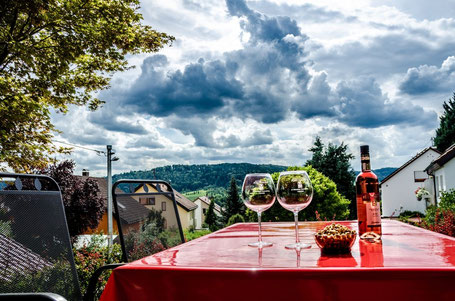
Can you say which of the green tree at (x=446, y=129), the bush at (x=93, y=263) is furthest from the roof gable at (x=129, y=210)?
the green tree at (x=446, y=129)

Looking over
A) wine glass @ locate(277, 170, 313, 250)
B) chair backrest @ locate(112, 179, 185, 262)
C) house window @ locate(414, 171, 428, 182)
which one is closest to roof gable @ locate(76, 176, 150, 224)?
chair backrest @ locate(112, 179, 185, 262)

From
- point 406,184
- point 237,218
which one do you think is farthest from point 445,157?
point 406,184

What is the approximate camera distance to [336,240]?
56.0 inches

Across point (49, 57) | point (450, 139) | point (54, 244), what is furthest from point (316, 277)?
point (450, 139)

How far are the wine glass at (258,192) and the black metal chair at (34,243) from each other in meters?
0.95

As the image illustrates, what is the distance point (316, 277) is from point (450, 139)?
141 ft

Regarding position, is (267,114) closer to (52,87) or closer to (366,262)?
(52,87)

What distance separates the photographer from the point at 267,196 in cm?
169

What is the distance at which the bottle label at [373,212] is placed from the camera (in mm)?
1766

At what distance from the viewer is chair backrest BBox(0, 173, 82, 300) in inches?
66.8

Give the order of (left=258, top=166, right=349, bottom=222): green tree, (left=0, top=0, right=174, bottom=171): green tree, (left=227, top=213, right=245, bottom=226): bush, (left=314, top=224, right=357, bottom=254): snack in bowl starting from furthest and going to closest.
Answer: (left=227, top=213, right=245, bottom=226): bush, (left=258, top=166, right=349, bottom=222): green tree, (left=0, top=0, right=174, bottom=171): green tree, (left=314, top=224, right=357, bottom=254): snack in bowl

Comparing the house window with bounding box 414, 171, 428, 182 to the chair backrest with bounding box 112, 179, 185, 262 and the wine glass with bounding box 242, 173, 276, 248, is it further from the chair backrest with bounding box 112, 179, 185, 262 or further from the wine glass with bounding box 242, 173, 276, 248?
the wine glass with bounding box 242, 173, 276, 248

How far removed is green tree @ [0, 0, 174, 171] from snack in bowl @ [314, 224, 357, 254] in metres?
9.17

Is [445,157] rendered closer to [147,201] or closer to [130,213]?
[147,201]
